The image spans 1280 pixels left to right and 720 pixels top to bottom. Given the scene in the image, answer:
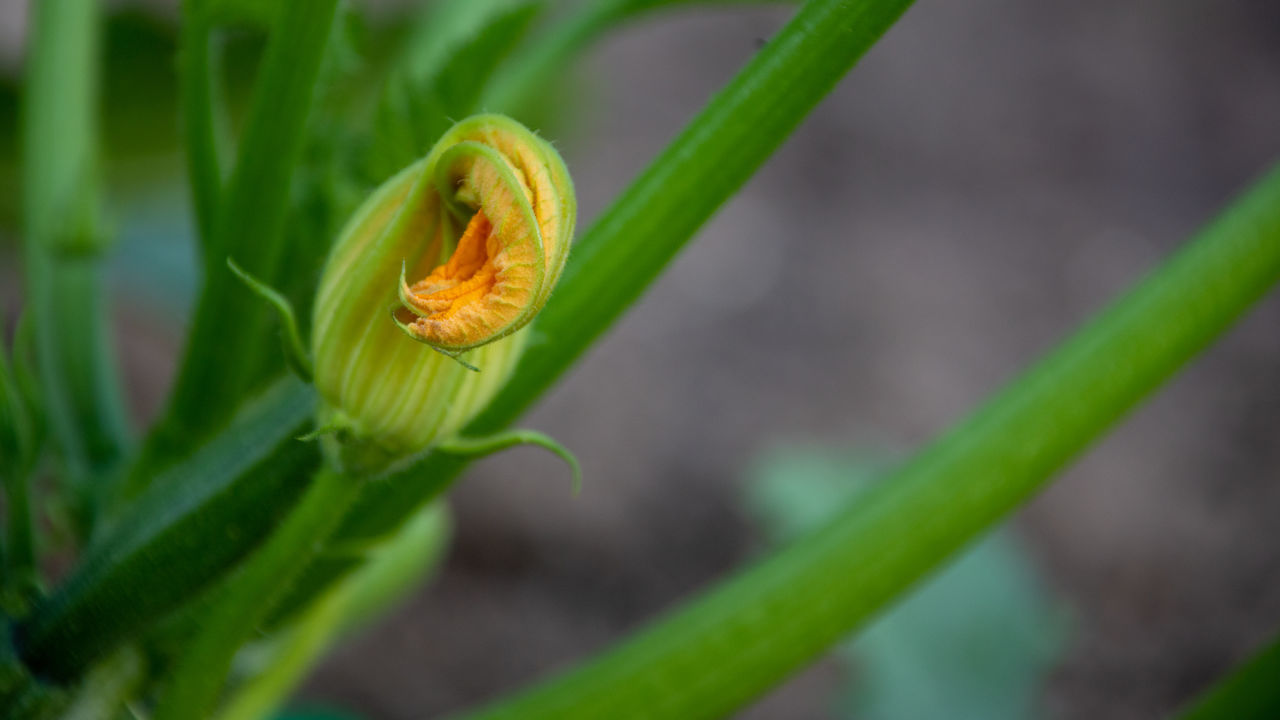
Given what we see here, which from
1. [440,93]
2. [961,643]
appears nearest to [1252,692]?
[440,93]

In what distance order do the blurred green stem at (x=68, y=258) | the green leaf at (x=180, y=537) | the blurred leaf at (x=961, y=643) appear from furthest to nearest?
the blurred leaf at (x=961, y=643) < the blurred green stem at (x=68, y=258) < the green leaf at (x=180, y=537)

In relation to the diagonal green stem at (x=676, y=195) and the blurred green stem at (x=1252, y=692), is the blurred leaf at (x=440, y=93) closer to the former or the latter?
the diagonal green stem at (x=676, y=195)

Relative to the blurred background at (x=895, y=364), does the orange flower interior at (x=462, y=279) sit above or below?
above

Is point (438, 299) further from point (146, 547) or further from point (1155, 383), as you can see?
point (1155, 383)

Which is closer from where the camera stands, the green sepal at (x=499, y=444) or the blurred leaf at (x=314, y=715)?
the green sepal at (x=499, y=444)

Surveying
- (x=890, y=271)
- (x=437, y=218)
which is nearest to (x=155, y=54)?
(x=437, y=218)

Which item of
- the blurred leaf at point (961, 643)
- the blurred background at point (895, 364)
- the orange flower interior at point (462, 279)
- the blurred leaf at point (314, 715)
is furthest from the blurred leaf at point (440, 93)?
the blurred leaf at point (961, 643)
